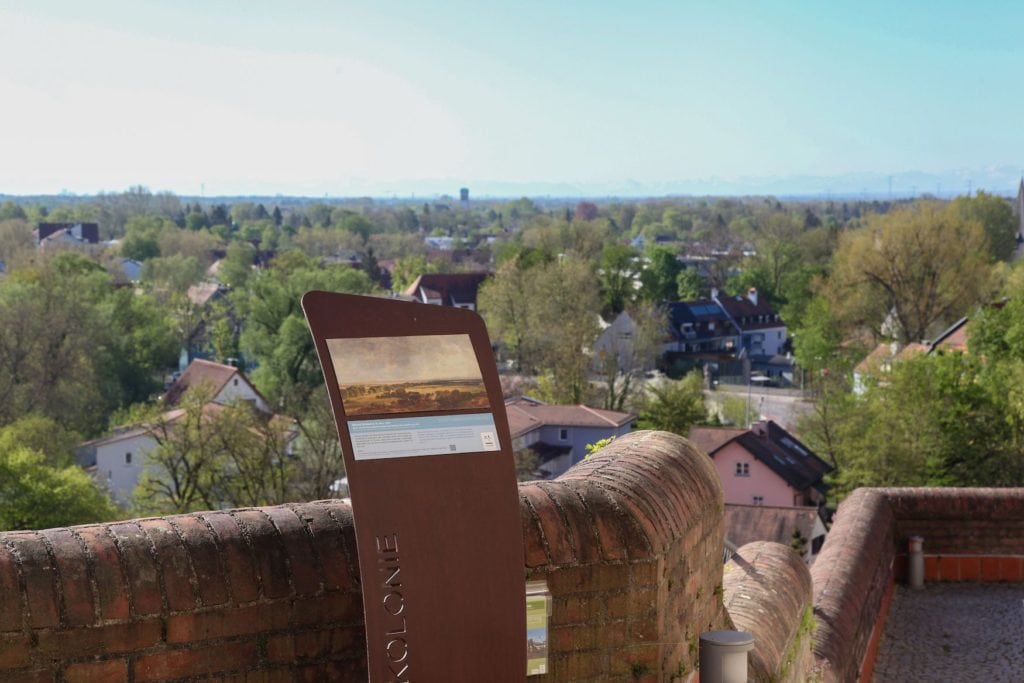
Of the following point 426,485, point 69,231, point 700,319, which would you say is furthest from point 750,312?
point 69,231

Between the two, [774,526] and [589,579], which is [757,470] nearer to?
[774,526]

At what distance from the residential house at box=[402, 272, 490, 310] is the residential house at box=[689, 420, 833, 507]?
134 ft

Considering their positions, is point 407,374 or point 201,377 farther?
point 201,377

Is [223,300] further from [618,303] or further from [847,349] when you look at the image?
[847,349]

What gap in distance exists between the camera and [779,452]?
3725cm

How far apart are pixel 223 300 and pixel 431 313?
74515 mm

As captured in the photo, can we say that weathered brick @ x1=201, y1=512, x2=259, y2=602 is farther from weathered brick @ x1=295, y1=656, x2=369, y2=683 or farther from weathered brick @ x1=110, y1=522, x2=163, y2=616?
weathered brick @ x1=295, y1=656, x2=369, y2=683

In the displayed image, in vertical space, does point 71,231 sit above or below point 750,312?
above

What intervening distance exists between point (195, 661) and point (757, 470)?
110ft

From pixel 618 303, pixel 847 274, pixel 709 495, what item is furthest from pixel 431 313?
pixel 618 303

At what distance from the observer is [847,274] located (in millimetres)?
55250

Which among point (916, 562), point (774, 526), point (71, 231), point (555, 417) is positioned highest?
point (916, 562)

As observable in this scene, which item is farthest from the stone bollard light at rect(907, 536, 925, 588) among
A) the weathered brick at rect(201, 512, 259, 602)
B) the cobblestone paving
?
the weathered brick at rect(201, 512, 259, 602)

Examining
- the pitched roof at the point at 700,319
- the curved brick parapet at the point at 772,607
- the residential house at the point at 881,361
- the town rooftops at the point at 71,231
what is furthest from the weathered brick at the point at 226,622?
the town rooftops at the point at 71,231
